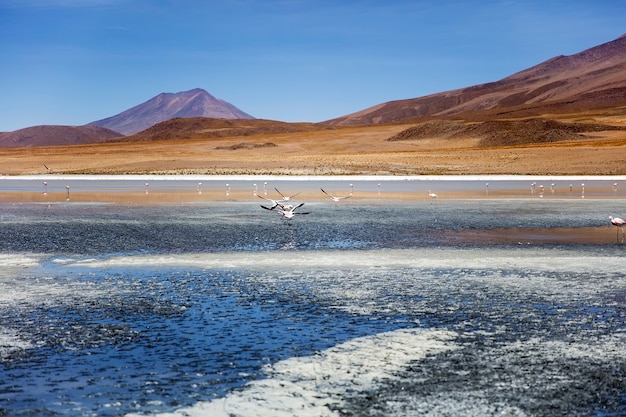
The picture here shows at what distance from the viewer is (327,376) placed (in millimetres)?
6848

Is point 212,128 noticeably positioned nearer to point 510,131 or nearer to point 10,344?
point 510,131

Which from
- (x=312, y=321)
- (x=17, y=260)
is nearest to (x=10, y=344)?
(x=312, y=321)

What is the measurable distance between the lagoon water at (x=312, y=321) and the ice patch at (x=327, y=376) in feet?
0.08

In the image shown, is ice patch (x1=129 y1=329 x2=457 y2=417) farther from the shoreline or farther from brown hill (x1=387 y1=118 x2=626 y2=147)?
brown hill (x1=387 y1=118 x2=626 y2=147)

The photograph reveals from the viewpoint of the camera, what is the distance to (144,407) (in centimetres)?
607

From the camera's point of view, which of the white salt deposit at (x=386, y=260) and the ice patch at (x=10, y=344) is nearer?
the ice patch at (x=10, y=344)

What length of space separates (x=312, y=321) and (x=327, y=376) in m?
2.03

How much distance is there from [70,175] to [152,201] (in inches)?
993

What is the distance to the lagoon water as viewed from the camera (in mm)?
6332

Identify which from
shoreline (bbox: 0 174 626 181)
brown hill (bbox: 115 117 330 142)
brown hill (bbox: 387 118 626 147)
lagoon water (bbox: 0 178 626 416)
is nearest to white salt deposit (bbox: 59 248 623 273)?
lagoon water (bbox: 0 178 626 416)

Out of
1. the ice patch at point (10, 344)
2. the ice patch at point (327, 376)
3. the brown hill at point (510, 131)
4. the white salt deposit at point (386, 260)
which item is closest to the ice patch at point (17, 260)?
the white salt deposit at point (386, 260)

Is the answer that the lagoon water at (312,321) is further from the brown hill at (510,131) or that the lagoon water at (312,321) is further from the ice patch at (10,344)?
the brown hill at (510,131)

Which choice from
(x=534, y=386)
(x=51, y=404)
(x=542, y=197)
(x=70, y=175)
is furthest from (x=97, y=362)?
(x=70, y=175)

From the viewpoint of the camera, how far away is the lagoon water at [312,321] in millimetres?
6332
